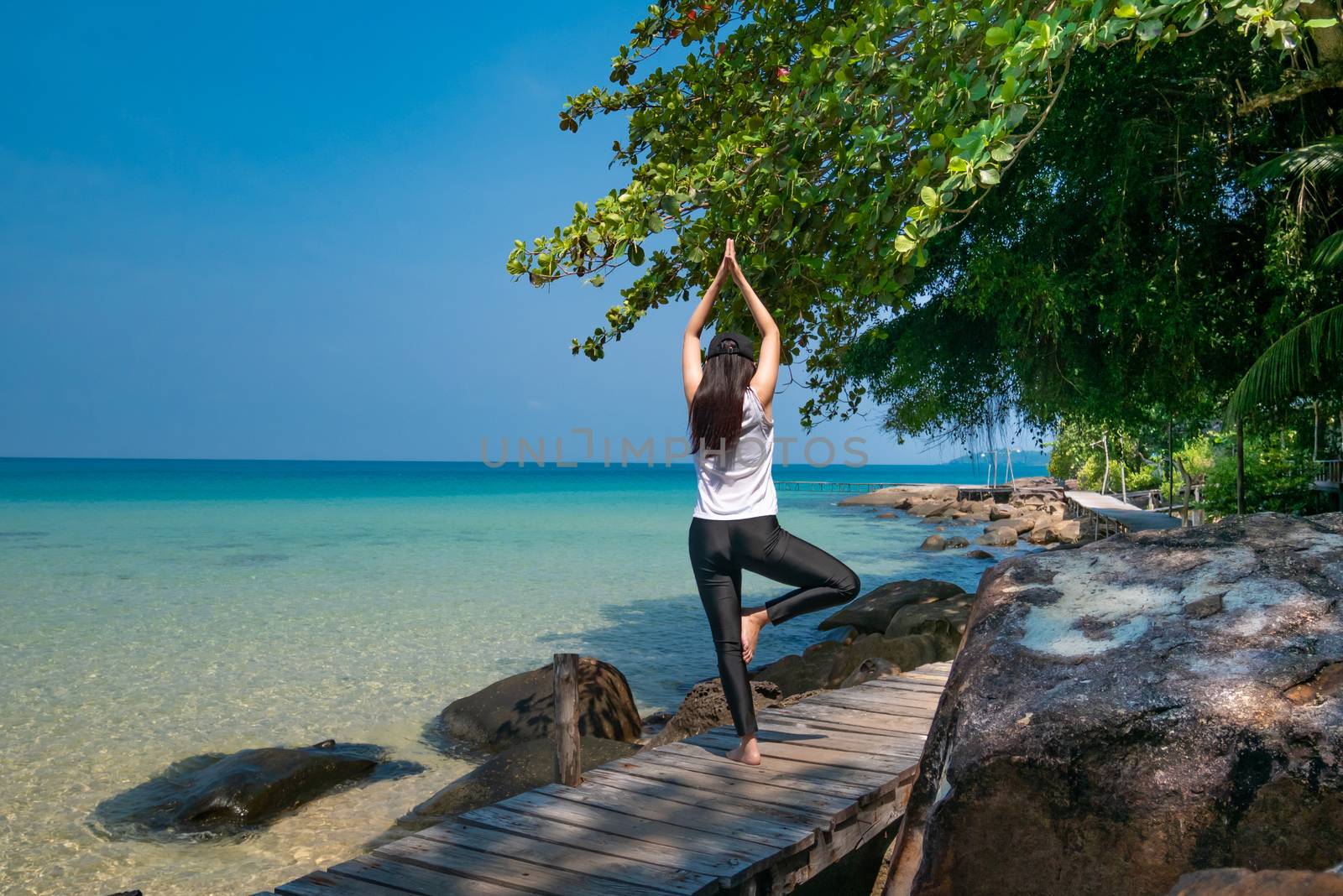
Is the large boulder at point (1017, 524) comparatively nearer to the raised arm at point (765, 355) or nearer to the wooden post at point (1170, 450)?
the wooden post at point (1170, 450)

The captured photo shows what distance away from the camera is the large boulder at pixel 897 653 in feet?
33.7

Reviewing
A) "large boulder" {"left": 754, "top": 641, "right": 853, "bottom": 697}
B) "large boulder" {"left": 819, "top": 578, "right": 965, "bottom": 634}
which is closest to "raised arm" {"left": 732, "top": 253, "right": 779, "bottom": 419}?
"large boulder" {"left": 754, "top": 641, "right": 853, "bottom": 697}

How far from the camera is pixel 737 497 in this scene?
4926 mm

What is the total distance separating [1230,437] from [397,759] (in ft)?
85.4

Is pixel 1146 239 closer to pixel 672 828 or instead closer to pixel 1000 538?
Result: pixel 672 828

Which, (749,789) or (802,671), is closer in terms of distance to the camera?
(749,789)

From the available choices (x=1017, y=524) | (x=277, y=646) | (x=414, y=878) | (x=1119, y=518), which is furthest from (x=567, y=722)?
(x=1017, y=524)

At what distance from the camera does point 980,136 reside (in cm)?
447

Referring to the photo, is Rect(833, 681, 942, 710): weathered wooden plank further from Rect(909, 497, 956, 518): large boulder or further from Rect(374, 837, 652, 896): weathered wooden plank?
Rect(909, 497, 956, 518): large boulder

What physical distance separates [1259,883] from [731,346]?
3354 millimetres

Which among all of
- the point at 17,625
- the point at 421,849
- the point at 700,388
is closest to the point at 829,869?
the point at 421,849

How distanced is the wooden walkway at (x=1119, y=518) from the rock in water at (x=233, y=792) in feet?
53.6

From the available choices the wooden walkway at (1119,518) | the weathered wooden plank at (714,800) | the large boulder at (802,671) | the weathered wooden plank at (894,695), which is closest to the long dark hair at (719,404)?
the weathered wooden plank at (714,800)

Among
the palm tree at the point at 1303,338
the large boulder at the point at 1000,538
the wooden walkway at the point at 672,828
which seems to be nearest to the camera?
the wooden walkway at the point at 672,828
